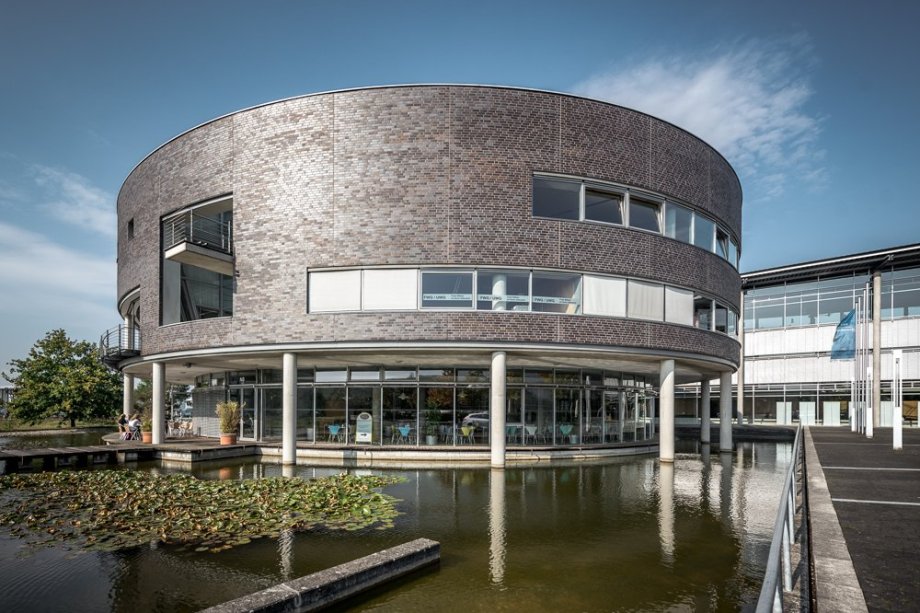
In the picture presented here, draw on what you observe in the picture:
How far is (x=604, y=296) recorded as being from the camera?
65.1 ft

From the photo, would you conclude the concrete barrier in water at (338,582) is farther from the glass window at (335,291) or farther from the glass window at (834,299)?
the glass window at (834,299)

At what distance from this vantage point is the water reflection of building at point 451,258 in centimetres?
1908

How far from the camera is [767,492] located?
553 inches

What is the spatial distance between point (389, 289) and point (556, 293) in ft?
17.1

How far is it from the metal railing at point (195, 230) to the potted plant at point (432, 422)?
915cm

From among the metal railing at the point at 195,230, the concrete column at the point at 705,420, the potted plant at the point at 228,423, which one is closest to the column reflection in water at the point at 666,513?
the concrete column at the point at 705,420

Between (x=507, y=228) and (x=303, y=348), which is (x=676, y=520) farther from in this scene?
(x=303, y=348)

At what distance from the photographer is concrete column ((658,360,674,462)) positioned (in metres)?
20.5

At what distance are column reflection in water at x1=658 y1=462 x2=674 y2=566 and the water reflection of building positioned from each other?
405cm

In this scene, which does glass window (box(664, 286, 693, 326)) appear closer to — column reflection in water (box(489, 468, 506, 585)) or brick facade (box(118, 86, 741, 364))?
brick facade (box(118, 86, 741, 364))

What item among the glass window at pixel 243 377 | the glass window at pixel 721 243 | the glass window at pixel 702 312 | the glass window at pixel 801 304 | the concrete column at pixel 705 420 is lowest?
the concrete column at pixel 705 420

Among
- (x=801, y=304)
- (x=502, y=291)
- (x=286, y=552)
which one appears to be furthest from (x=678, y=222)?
(x=801, y=304)

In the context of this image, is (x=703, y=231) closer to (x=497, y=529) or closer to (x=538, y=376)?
(x=538, y=376)

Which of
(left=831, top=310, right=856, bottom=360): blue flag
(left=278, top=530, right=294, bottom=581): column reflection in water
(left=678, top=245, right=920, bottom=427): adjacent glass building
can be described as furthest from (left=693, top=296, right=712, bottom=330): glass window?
(left=678, top=245, right=920, bottom=427): adjacent glass building
